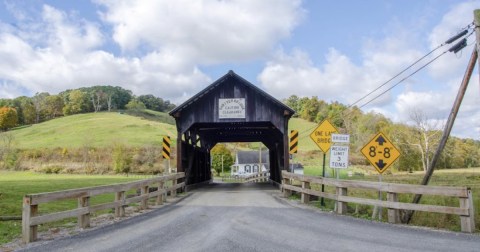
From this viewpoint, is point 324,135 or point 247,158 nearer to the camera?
point 324,135

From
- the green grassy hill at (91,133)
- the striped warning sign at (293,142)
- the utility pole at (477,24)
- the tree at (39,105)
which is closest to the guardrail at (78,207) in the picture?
the striped warning sign at (293,142)

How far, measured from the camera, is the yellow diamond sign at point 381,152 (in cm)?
1142

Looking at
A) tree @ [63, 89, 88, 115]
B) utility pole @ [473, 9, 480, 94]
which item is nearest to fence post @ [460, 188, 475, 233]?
utility pole @ [473, 9, 480, 94]

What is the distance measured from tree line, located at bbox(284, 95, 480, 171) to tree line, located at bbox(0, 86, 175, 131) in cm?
7365

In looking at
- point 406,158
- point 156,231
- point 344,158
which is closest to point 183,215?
point 156,231

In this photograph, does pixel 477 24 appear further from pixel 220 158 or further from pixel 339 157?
pixel 220 158

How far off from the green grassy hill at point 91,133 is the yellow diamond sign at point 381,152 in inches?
2903

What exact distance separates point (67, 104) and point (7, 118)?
2687cm

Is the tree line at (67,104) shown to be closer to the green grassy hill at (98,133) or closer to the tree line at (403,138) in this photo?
the green grassy hill at (98,133)

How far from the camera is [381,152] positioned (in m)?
11.5

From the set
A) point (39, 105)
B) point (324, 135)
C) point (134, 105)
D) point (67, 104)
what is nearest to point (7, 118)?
point (39, 105)

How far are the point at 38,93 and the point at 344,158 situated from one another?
162 m

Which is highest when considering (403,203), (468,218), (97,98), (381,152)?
(97,98)

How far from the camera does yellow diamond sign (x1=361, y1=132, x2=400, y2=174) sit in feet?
37.5
